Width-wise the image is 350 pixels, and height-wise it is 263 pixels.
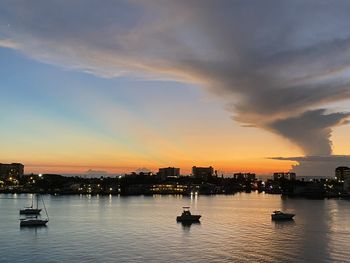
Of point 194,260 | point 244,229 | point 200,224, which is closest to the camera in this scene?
point 194,260

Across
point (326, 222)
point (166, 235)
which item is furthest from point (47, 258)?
point (326, 222)

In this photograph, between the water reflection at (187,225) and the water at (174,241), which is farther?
the water reflection at (187,225)

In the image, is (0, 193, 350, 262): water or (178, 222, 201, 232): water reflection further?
(178, 222, 201, 232): water reflection

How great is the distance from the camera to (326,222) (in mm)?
66250

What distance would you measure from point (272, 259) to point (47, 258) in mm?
18416

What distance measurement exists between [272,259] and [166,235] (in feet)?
57.5

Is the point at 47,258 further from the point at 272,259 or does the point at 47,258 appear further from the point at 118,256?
the point at 272,259

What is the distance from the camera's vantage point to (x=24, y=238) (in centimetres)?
4850

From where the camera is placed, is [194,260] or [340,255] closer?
[194,260]

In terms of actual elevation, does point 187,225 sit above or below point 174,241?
above

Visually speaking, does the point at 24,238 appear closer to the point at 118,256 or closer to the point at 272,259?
the point at 118,256

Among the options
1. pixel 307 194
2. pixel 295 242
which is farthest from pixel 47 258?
pixel 307 194

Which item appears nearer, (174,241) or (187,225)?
(174,241)

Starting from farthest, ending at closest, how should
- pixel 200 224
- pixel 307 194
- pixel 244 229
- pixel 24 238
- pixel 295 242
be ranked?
1. pixel 307 194
2. pixel 200 224
3. pixel 244 229
4. pixel 24 238
5. pixel 295 242
